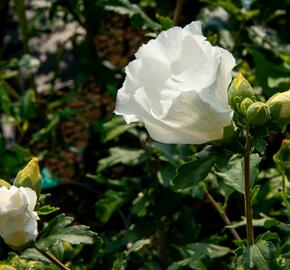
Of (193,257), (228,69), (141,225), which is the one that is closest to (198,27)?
(228,69)

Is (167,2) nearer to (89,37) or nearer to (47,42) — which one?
(89,37)

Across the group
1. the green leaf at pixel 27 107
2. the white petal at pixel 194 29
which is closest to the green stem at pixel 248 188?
the white petal at pixel 194 29

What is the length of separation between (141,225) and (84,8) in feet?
2.21

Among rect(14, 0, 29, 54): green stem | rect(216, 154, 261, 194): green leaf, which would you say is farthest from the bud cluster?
rect(14, 0, 29, 54): green stem

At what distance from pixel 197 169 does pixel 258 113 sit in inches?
4.5

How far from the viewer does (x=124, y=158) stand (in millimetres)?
1516

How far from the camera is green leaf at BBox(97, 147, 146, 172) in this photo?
150 cm

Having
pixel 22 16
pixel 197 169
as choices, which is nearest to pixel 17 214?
pixel 197 169

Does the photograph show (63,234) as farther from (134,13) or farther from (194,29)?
(134,13)

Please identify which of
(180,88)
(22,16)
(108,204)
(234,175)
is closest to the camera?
(180,88)

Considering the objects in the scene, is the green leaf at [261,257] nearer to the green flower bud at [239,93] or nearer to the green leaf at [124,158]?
the green flower bud at [239,93]

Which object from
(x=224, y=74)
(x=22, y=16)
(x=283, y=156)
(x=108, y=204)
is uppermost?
(x=224, y=74)

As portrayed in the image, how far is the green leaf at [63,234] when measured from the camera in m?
0.87

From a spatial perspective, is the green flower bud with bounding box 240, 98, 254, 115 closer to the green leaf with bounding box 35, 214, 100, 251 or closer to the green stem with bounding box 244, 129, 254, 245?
the green stem with bounding box 244, 129, 254, 245
